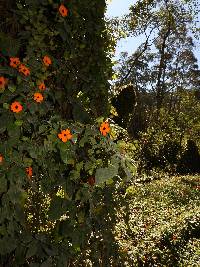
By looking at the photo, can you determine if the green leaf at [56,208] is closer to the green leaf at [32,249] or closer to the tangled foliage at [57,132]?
the tangled foliage at [57,132]

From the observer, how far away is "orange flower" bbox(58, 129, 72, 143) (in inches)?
94.1

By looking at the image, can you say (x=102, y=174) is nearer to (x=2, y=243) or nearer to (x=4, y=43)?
(x=2, y=243)

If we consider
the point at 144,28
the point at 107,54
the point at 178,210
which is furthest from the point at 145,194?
the point at 144,28

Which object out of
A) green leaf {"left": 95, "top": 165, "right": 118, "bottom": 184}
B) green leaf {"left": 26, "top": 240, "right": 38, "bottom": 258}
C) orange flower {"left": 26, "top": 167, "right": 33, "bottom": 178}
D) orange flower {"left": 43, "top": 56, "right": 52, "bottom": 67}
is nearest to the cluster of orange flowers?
orange flower {"left": 43, "top": 56, "right": 52, "bottom": 67}

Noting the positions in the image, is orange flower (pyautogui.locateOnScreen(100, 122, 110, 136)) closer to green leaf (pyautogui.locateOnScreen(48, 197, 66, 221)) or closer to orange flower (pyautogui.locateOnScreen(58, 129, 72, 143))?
orange flower (pyautogui.locateOnScreen(58, 129, 72, 143))

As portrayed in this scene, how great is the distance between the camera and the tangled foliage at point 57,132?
2.39m

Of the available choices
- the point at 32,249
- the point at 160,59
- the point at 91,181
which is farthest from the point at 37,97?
the point at 160,59

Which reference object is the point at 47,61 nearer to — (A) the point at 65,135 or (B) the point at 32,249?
(A) the point at 65,135

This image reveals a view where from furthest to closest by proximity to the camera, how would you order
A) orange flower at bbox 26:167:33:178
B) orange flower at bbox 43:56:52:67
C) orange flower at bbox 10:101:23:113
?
orange flower at bbox 43:56:52:67, orange flower at bbox 26:167:33:178, orange flower at bbox 10:101:23:113

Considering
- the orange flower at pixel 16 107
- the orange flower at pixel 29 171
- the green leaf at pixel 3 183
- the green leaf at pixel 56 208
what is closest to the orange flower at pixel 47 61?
the orange flower at pixel 16 107

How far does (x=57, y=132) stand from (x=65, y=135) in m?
0.06

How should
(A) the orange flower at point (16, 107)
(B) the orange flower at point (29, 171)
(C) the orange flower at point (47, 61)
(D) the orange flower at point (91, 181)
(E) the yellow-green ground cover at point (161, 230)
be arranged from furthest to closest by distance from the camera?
(E) the yellow-green ground cover at point (161, 230) < (D) the orange flower at point (91, 181) < (C) the orange flower at point (47, 61) < (B) the orange flower at point (29, 171) < (A) the orange flower at point (16, 107)

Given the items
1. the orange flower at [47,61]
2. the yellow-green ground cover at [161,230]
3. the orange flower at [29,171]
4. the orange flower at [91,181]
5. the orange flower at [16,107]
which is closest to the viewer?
the orange flower at [16,107]

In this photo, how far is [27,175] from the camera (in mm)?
2404
